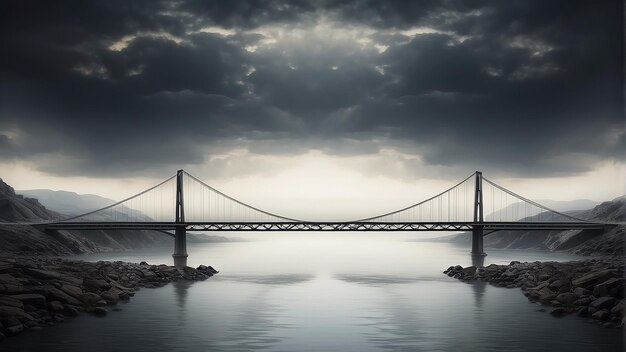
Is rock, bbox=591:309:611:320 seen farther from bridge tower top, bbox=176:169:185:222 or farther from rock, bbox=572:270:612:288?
bridge tower top, bbox=176:169:185:222

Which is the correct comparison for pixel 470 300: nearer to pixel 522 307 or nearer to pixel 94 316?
pixel 522 307

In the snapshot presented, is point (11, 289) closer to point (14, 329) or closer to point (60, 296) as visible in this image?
point (60, 296)

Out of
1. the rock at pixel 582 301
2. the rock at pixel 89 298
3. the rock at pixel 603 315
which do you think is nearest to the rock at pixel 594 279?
the rock at pixel 582 301

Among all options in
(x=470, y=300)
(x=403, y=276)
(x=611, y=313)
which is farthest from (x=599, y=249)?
(x=611, y=313)

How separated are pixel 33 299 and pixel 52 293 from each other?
3425 mm

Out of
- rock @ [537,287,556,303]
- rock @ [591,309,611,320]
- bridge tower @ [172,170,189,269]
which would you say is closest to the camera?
rock @ [591,309,611,320]

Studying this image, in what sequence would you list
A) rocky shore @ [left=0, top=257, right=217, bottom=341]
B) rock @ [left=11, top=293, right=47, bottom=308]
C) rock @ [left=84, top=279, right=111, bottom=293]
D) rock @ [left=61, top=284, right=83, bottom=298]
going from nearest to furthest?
rocky shore @ [left=0, top=257, right=217, bottom=341], rock @ [left=11, top=293, right=47, bottom=308], rock @ [left=61, top=284, right=83, bottom=298], rock @ [left=84, top=279, right=111, bottom=293]

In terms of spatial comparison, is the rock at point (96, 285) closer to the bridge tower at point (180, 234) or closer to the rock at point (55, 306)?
the rock at point (55, 306)

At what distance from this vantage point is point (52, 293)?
4247cm

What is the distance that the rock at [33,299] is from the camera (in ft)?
→ 126

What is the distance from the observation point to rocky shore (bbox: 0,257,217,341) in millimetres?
35906

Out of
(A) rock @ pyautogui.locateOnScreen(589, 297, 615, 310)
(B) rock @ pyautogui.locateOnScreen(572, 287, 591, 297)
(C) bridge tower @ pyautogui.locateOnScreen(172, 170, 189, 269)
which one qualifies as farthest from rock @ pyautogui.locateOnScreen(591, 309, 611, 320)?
(C) bridge tower @ pyautogui.locateOnScreen(172, 170, 189, 269)

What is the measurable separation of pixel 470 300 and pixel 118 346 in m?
32.6

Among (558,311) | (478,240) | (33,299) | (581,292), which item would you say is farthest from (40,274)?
(478,240)
